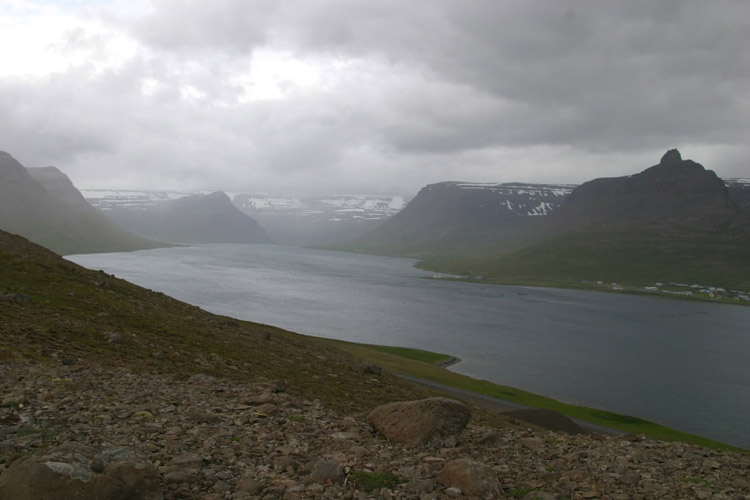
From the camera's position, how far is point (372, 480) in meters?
10.2

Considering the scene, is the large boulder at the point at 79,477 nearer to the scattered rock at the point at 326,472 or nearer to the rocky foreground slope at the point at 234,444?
the rocky foreground slope at the point at 234,444

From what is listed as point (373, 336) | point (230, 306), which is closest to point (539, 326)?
point (373, 336)

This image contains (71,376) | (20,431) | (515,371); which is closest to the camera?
(20,431)

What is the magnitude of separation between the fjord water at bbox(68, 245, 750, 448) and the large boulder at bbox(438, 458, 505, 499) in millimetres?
53460

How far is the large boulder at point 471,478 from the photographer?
32.7 feet

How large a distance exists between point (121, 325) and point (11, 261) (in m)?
11.0

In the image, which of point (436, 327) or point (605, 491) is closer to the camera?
point (605, 491)

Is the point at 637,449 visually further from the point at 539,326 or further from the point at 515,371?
the point at 539,326

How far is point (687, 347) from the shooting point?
99625 mm

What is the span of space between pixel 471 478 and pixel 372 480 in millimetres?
1929

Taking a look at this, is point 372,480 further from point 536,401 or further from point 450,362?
point 450,362

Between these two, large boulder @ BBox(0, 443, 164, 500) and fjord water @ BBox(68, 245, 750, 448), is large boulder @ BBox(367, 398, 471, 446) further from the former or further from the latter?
fjord water @ BBox(68, 245, 750, 448)

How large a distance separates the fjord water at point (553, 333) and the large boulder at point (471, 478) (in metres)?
53.5

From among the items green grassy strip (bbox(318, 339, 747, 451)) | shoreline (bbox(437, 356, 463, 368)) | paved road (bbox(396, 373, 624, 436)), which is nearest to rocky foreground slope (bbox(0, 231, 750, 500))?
paved road (bbox(396, 373, 624, 436))
